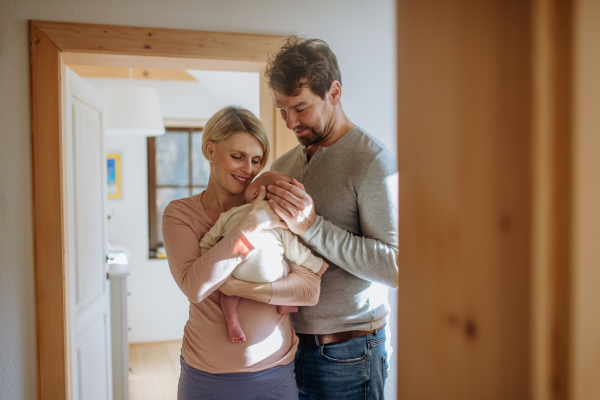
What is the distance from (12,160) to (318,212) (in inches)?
49.8

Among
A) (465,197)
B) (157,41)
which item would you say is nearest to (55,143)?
(157,41)

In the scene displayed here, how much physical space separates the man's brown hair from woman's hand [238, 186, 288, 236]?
0.35 meters

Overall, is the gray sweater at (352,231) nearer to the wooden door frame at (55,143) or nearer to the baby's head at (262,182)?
the baby's head at (262,182)

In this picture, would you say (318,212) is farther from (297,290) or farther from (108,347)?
(108,347)

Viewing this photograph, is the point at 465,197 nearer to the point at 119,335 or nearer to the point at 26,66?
the point at 26,66

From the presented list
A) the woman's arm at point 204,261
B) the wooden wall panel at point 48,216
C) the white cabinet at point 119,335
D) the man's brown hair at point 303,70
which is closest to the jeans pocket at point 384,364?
the woman's arm at point 204,261

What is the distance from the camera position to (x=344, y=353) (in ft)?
3.94

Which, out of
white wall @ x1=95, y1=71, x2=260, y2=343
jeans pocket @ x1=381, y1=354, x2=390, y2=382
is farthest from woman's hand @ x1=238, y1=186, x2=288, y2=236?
white wall @ x1=95, y1=71, x2=260, y2=343

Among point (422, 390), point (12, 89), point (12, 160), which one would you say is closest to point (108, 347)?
point (12, 160)

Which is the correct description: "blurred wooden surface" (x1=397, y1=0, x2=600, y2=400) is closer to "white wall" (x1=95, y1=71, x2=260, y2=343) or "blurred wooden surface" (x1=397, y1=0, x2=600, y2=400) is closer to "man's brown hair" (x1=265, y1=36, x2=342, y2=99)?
"man's brown hair" (x1=265, y1=36, x2=342, y2=99)

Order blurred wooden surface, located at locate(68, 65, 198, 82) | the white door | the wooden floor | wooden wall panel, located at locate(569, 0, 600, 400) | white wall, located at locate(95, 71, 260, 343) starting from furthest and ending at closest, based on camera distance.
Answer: white wall, located at locate(95, 71, 260, 343) < blurred wooden surface, located at locate(68, 65, 198, 82) < the wooden floor < the white door < wooden wall panel, located at locate(569, 0, 600, 400)

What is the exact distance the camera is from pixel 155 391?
3.40 metres

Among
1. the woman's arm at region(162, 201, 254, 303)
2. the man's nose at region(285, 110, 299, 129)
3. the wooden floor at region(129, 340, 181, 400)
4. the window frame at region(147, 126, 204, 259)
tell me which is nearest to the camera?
the woman's arm at region(162, 201, 254, 303)

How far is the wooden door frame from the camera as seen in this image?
1623mm
